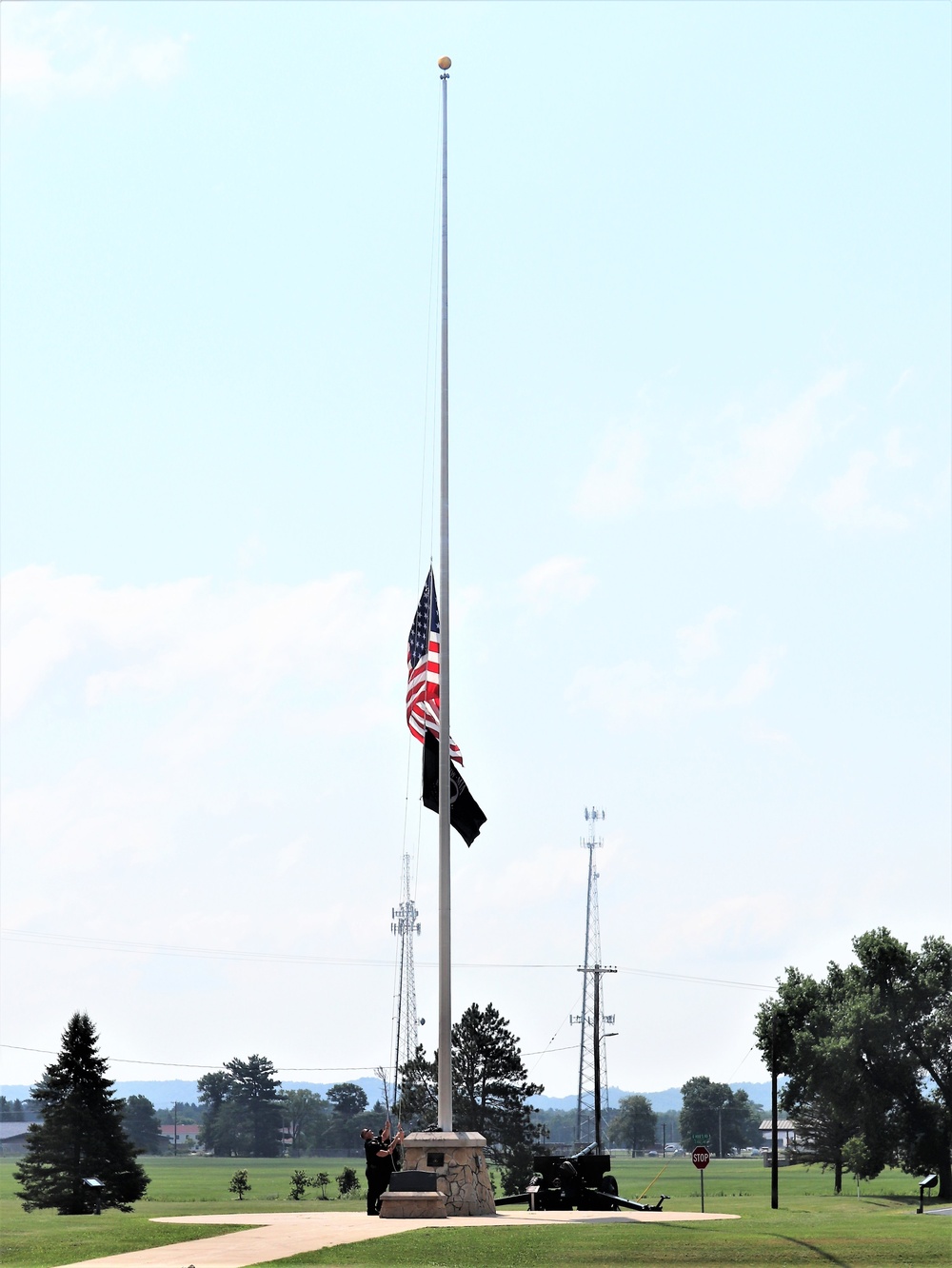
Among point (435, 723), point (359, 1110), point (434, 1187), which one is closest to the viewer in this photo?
point (434, 1187)

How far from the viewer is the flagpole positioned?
994 inches

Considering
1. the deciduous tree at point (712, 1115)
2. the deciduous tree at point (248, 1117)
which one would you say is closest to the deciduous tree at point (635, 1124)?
the deciduous tree at point (712, 1115)

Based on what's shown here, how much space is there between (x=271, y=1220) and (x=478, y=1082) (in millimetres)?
54771

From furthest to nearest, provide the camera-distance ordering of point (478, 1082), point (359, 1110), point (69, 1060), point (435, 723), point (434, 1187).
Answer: point (359, 1110) < point (478, 1082) < point (69, 1060) < point (435, 723) < point (434, 1187)

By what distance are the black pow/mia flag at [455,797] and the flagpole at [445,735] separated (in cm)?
69

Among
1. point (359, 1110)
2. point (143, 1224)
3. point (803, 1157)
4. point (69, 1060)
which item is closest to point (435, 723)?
point (143, 1224)

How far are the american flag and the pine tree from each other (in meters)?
29.8

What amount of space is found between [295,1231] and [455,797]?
8.19 metres

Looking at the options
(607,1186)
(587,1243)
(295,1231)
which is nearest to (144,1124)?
(607,1186)

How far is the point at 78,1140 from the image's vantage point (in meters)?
50.9

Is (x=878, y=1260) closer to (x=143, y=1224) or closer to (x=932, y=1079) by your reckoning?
(x=143, y=1224)

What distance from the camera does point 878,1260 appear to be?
64.4ft

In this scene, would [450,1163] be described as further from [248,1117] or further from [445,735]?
[248,1117]

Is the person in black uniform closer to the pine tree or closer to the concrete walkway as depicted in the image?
the concrete walkway
